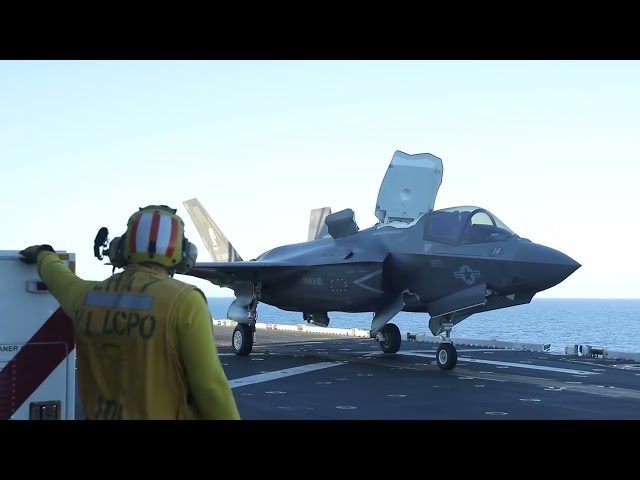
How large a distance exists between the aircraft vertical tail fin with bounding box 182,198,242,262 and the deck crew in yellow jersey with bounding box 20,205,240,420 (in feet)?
73.4

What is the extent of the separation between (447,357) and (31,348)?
1245 cm

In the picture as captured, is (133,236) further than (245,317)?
No

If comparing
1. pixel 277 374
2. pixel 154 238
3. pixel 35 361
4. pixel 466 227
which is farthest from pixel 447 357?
pixel 154 238

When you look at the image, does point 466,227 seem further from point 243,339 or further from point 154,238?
point 154,238

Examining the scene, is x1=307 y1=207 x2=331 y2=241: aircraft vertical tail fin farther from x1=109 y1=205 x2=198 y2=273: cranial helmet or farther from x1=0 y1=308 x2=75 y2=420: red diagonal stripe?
x1=109 y1=205 x2=198 y2=273: cranial helmet

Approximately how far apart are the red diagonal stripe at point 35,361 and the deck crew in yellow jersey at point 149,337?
123 cm

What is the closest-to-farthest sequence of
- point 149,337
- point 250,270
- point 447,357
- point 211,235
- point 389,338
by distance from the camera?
point 149,337
point 447,357
point 250,270
point 389,338
point 211,235

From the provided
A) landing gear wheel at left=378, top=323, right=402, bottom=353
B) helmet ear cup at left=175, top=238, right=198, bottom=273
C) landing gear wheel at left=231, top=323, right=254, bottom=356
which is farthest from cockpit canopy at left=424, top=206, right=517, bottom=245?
helmet ear cup at left=175, top=238, right=198, bottom=273

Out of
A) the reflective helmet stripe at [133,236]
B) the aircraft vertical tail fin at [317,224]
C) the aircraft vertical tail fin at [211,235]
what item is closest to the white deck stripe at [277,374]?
the aircraft vertical tail fin at [317,224]

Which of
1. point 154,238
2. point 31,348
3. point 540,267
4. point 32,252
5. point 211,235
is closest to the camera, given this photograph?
point 154,238

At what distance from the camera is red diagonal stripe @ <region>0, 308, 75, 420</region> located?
4.24 metres

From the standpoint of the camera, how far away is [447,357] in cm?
1574
